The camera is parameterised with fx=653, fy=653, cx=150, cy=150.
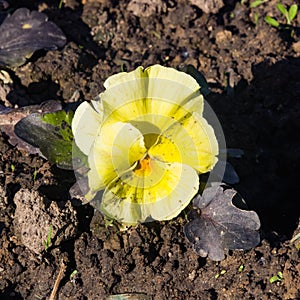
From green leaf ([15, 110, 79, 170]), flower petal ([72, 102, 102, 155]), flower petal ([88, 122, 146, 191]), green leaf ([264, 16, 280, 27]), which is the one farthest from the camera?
green leaf ([264, 16, 280, 27])

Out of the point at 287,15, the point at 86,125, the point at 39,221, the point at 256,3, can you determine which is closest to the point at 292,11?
the point at 287,15

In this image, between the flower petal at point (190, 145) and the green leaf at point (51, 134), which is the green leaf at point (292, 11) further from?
the green leaf at point (51, 134)

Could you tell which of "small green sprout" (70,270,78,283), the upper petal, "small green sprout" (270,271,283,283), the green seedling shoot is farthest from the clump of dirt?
"small green sprout" (270,271,283,283)

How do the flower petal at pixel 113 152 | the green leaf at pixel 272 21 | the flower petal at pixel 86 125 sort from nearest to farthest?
the flower petal at pixel 113 152, the flower petal at pixel 86 125, the green leaf at pixel 272 21

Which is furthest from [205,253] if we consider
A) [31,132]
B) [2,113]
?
[2,113]

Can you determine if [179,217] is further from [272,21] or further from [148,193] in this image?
[272,21]

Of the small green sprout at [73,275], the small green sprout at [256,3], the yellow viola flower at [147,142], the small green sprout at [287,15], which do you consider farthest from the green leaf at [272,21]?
the small green sprout at [73,275]

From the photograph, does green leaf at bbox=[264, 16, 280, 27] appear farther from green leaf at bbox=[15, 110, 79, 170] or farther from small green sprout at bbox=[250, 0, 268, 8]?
green leaf at bbox=[15, 110, 79, 170]

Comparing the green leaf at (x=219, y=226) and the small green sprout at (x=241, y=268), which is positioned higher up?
the green leaf at (x=219, y=226)
